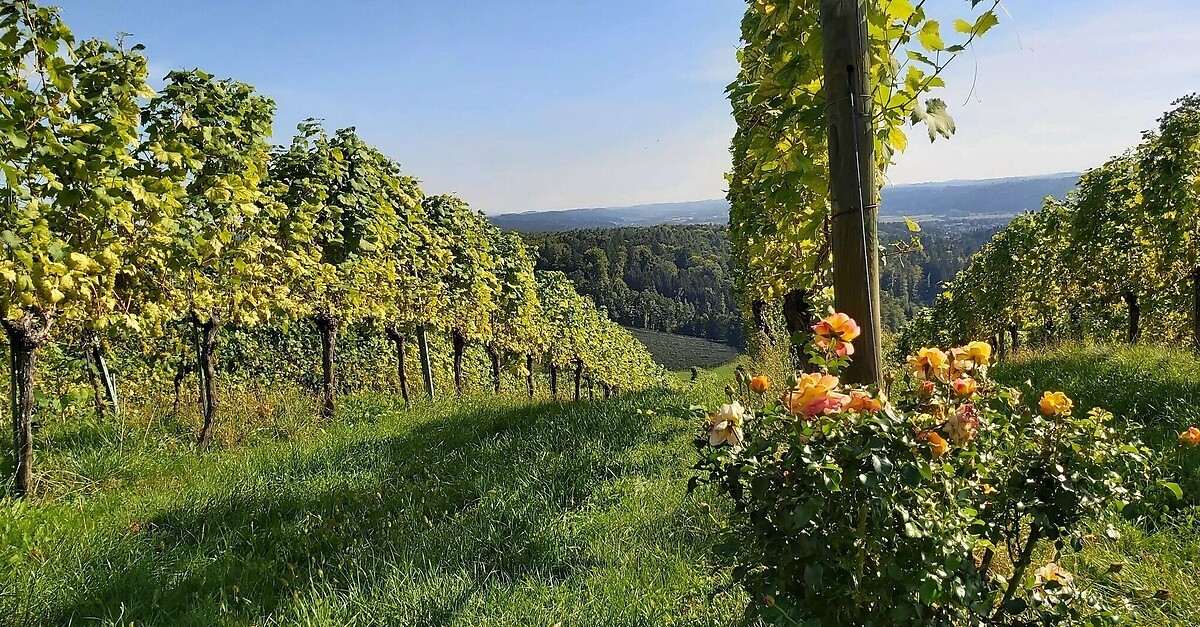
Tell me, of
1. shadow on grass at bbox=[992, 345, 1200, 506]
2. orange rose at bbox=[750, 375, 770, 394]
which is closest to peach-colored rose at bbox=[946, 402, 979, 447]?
orange rose at bbox=[750, 375, 770, 394]

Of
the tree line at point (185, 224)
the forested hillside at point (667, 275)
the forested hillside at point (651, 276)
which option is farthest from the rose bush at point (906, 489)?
the forested hillside at point (651, 276)

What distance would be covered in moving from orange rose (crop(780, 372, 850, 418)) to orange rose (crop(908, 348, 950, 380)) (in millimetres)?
255

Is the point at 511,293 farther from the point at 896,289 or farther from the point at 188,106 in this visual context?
the point at 896,289

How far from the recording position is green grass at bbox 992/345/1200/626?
2.31 m

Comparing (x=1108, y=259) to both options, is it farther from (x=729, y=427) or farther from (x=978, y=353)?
(x=729, y=427)

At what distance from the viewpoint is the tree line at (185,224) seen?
3.09 metres

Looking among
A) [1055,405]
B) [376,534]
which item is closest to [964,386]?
[1055,405]

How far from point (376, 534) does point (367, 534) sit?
0.07 metres

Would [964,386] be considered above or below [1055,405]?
above

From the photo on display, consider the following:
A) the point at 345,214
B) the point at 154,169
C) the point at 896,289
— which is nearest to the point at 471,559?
the point at 154,169

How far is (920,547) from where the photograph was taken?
1.41 metres

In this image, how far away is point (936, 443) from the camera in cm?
136

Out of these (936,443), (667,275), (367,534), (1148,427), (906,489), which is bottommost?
(667,275)

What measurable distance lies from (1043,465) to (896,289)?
129 m
